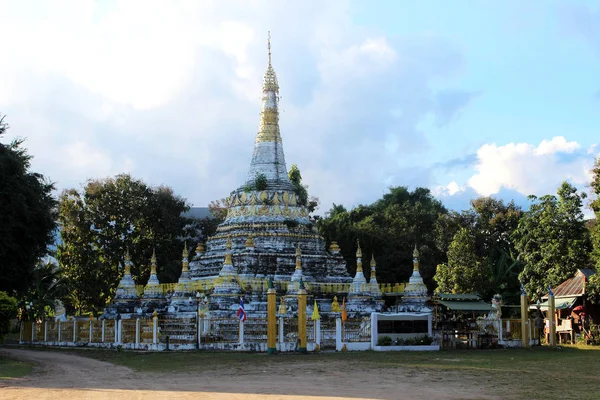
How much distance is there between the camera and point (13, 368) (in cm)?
2070

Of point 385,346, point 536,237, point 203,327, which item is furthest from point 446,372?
point 536,237

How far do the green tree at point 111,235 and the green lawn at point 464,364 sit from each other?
1886 cm

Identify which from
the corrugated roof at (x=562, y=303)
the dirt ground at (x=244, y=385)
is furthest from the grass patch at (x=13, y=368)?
the corrugated roof at (x=562, y=303)

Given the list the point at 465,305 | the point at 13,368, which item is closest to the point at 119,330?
the point at 13,368

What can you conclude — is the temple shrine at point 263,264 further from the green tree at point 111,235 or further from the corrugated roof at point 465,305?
the green tree at point 111,235

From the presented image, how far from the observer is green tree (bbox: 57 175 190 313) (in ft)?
157

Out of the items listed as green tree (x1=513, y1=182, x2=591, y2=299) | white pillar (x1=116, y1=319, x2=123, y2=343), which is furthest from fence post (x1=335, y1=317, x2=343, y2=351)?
green tree (x1=513, y1=182, x2=591, y2=299)

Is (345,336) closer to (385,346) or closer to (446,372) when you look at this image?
(385,346)

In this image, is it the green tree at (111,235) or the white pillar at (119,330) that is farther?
the green tree at (111,235)

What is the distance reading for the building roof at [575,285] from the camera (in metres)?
34.2

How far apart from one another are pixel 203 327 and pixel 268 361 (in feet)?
28.2

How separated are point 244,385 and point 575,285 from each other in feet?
76.7

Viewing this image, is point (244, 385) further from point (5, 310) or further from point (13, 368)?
point (5, 310)

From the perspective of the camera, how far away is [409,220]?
5497 centimetres
